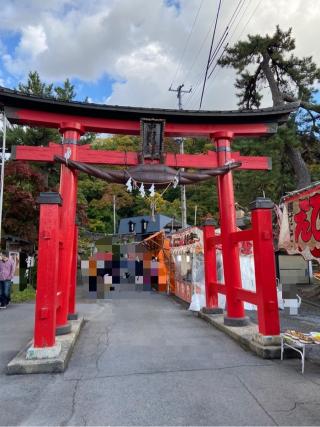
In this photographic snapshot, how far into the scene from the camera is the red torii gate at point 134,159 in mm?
6582

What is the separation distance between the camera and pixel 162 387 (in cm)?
479

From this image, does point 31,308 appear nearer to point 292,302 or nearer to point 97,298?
point 97,298

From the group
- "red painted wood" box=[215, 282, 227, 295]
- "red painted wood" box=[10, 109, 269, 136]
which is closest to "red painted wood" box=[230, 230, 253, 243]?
"red painted wood" box=[215, 282, 227, 295]

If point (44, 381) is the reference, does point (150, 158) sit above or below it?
above

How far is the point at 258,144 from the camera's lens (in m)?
16.3

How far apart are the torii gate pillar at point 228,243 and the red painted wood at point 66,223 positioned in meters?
3.78

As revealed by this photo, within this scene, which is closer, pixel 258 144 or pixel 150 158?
pixel 150 158

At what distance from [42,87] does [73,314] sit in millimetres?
22498

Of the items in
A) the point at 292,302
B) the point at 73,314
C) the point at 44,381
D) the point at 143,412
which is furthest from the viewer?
the point at 292,302

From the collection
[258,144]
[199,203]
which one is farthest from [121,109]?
[199,203]

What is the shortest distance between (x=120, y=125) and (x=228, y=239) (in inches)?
→ 161

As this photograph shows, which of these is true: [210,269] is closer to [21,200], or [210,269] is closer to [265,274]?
[265,274]

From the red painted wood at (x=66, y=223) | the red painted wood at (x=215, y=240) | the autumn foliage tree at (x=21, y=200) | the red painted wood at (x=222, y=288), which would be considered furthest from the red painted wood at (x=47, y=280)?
the autumn foliage tree at (x=21, y=200)

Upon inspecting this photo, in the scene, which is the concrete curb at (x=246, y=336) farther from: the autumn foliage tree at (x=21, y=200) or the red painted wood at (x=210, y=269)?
the autumn foliage tree at (x=21, y=200)
